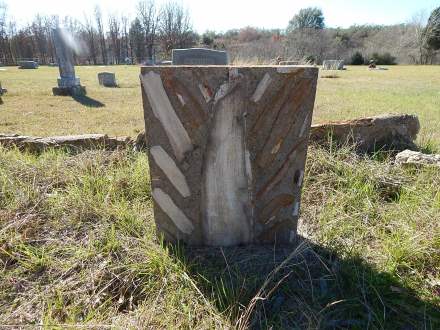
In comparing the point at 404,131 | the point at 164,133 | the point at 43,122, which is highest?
the point at 164,133

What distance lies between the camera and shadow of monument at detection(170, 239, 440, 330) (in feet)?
4.16

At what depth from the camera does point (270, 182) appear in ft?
5.38

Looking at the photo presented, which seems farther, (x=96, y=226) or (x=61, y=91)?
(x=61, y=91)

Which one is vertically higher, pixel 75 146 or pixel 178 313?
pixel 75 146

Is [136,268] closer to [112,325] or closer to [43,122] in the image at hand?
[112,325]

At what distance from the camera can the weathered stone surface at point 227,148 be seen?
1.45 m

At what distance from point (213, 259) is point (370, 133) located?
2.24 metres

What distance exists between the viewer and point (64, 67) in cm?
856

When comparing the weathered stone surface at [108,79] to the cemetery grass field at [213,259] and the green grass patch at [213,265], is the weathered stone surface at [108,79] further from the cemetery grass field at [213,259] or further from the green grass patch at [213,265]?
the green grass patch at [213,265]

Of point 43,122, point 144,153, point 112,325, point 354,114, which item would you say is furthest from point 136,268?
point 354,114

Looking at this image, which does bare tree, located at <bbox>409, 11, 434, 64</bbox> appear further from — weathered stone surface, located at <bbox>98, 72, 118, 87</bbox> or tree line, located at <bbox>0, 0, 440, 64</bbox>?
weathered stone surface, located at <bbox>98, 72, 118, 87</bbox>

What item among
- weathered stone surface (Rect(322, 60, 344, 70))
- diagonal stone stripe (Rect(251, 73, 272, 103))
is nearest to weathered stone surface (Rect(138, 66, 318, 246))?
diagonal stone stripe (Rect(251, 73, 272, 103))

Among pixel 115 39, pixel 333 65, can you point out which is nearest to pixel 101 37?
pixel 115 39

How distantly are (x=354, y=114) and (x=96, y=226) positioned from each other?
5.74 meters
